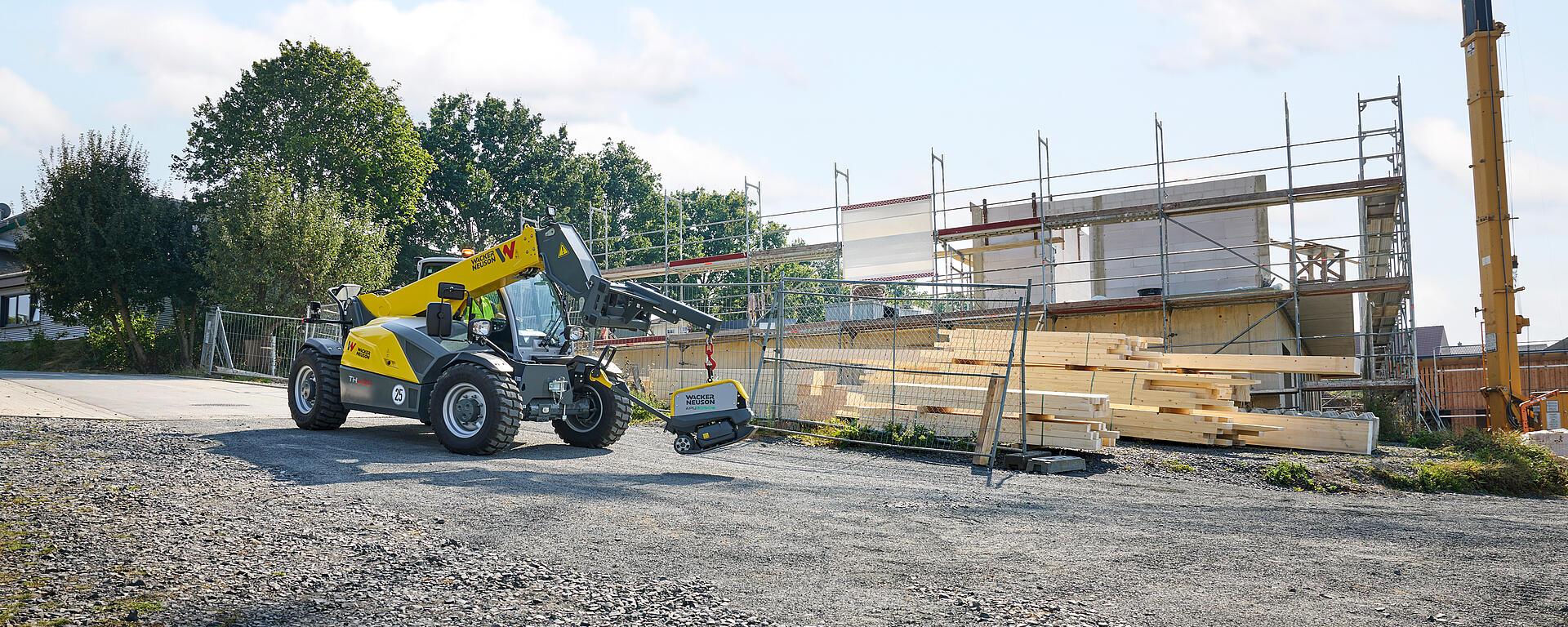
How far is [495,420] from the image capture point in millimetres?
9234

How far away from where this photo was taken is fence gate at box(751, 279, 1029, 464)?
38.3ft

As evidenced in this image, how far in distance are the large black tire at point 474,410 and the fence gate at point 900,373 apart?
3.54 meters

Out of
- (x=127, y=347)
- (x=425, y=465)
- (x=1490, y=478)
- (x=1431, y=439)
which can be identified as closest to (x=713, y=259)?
(x=127, y=347)

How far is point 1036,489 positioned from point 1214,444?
5449 mm

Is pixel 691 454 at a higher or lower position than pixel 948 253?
lower

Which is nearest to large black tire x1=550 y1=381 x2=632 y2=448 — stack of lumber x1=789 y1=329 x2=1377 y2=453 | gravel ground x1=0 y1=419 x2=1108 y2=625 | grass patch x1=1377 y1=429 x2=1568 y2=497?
stack of lumber x1=789 y1=329 x2=1377 y2=453

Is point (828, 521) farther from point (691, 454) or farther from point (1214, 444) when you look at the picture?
point (1214, 444)

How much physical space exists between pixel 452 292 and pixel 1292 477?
28.4 feet

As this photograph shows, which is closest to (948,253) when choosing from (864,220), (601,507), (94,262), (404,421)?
(864,220)

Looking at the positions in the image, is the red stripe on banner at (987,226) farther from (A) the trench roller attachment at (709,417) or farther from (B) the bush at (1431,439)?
(A) the trench roller attachment at (709,417)

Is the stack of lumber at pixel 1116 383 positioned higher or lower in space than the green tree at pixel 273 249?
lower

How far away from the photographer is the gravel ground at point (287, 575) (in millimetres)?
4488

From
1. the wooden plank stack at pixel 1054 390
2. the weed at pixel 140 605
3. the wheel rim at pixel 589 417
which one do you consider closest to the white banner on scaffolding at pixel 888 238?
the wooden plank stack at pixel 1054 390

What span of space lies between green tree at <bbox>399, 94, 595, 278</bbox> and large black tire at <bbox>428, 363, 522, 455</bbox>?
132 ft
